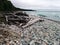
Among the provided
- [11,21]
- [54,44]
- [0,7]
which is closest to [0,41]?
[54,44]

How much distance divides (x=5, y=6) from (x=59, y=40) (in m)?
39.9

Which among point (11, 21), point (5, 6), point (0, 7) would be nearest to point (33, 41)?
point (11, 21)

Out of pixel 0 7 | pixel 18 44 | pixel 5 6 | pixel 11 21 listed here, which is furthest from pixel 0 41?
pixel 5 6

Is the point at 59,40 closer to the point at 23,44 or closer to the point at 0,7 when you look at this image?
the point at 23,44

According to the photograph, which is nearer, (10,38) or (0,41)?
(0,41)

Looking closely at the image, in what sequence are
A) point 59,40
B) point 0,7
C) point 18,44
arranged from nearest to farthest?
point 18,44 → point 59,40 → point 0,7

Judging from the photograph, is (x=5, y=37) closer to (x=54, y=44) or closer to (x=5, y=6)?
(x=54, y=44)

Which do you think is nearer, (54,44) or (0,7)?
(54,44)

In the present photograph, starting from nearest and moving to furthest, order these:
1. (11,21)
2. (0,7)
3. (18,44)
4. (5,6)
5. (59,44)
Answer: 1. (18,44)
2. (59,44)
3. (11,21)
4. (0,7)
5. (5,6)

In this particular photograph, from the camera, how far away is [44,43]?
52.1 ft

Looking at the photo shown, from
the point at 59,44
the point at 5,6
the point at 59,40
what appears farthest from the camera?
the point at 5,6

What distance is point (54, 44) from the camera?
52.5 feet

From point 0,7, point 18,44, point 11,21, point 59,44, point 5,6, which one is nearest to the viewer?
point 18,44

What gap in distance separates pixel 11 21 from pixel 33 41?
1253 cm
